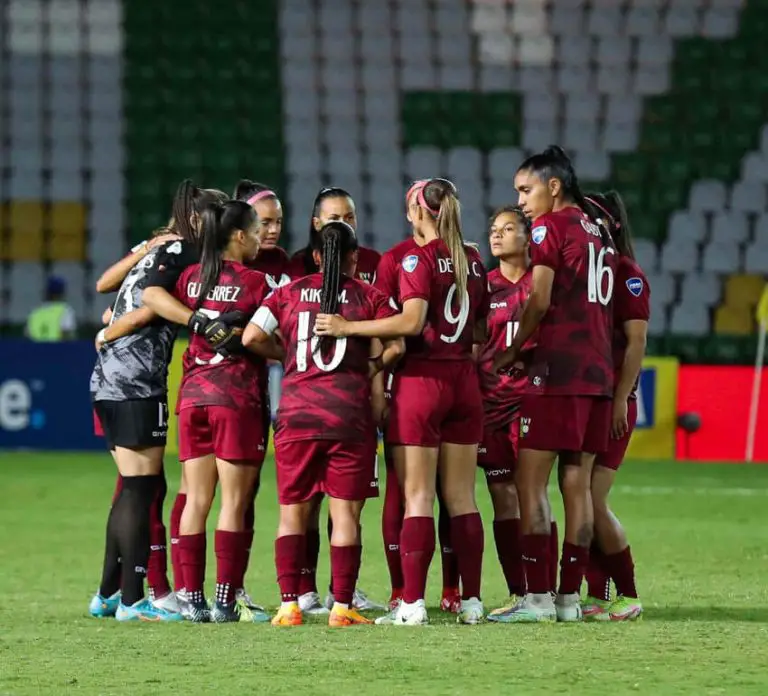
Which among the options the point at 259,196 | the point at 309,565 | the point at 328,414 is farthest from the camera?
the point at 259,196

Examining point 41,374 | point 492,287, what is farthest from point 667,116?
point 492,287

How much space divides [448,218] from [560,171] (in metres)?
0.53

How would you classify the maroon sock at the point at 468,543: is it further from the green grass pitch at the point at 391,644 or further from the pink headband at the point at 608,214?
the pink headband at the point at 608,214

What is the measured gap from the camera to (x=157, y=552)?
727 cm

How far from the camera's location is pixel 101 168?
20.9 meters

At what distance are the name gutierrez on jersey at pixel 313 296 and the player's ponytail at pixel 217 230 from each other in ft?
1.48

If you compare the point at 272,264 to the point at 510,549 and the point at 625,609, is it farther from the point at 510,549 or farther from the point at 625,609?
the point at 625,609

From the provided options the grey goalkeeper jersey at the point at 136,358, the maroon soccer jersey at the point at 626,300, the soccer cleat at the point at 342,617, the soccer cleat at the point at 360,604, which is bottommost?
the soccer cleat at the point at 360,604

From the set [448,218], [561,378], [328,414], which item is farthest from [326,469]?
[448,218]

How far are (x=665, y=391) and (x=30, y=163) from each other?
29.8 feet

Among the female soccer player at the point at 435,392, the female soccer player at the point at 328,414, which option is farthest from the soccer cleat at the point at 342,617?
the female soccer player at the point at 435,392

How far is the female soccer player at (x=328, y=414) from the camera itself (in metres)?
6.52

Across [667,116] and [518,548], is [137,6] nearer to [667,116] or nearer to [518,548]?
[667,116]

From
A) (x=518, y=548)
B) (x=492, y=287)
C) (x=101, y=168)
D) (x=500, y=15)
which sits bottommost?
(x=518, y=548)
